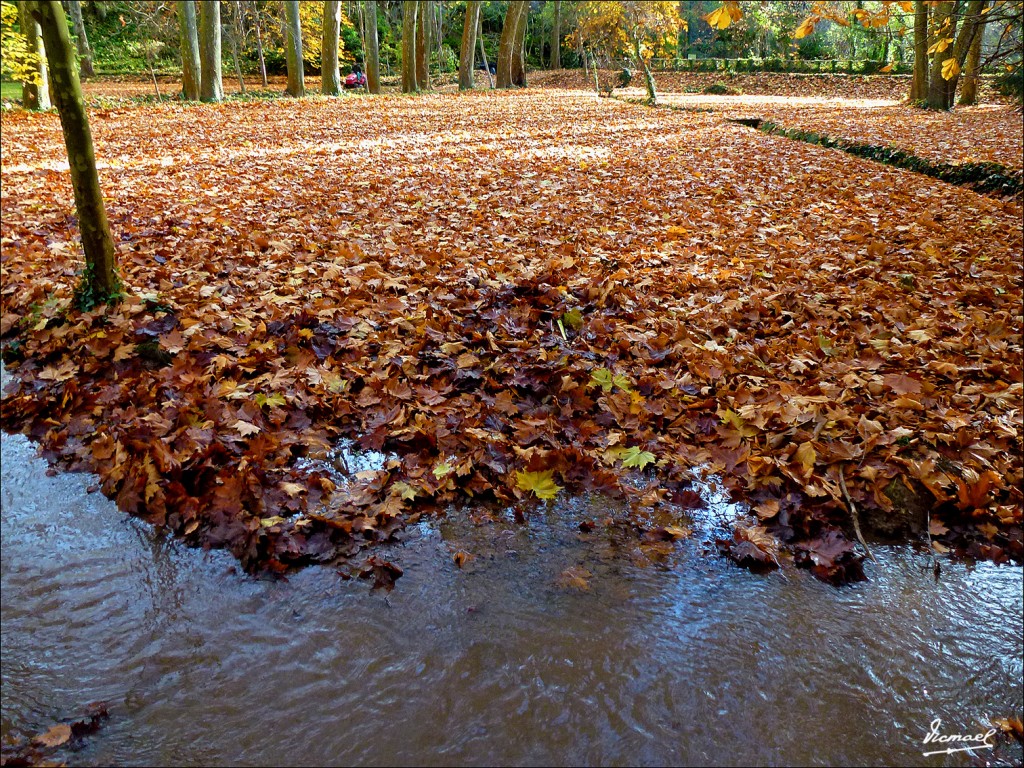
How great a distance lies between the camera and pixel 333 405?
3941mm

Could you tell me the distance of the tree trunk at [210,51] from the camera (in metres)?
18.3

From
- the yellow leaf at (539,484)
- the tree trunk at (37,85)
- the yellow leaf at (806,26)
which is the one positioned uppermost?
the tree trunk at (37,85)

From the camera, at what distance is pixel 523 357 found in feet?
14.5

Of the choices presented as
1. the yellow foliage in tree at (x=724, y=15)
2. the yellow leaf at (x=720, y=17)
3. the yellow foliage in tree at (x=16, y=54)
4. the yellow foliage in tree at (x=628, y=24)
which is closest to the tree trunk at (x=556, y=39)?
the yellow foliage in tree at (x=628, y=24)

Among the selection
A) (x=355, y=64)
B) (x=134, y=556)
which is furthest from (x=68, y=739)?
(x=355, y=64)

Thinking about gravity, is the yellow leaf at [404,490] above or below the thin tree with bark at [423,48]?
below

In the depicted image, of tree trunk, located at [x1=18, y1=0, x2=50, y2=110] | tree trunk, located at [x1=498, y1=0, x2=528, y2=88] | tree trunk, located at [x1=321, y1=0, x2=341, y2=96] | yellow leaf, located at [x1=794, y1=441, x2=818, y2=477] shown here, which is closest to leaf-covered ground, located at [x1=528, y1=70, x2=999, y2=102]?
tree trunk, located at [x1=498, y1=0, x2=528, y2=88]

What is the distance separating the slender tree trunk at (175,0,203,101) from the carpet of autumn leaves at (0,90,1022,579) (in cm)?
1265

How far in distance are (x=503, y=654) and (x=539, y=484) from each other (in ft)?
3.30

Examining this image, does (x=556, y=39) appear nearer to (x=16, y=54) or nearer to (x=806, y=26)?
(x=16, y=54)

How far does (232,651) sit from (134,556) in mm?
824

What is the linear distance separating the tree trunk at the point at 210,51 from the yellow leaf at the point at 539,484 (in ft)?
64.5

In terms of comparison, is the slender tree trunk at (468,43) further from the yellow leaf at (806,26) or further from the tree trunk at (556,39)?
the yellow leaf at (806,26)

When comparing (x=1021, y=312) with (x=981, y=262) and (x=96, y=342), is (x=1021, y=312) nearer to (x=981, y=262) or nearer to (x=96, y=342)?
(x=981, y=262)
